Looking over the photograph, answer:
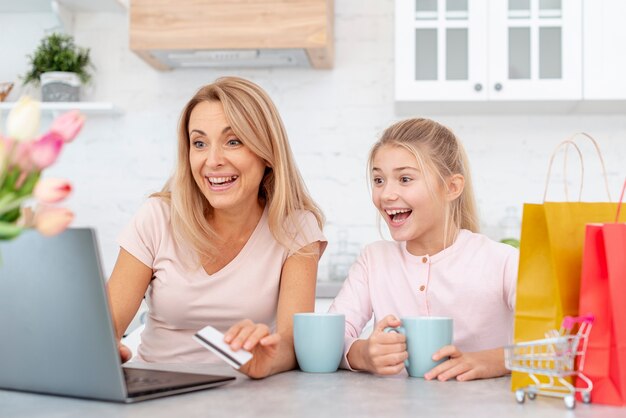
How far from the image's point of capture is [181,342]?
1.81 meters

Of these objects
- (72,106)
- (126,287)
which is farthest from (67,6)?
(126,287)

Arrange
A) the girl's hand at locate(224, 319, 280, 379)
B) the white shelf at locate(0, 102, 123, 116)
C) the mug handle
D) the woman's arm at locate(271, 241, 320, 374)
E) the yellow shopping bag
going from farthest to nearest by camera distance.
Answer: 1. the white shelf at locate(0, 102, 123, 116)
2. the woman's arm at locate(271, 241, 320, 374)
3. the mug handle
4. the girl's hand at locate(224, 319, 280, 379)
5. the yellow shopping bag

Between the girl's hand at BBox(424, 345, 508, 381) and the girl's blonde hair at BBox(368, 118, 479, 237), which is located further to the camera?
the girl's blonde hair at BBox(368, 118, 479, 237)

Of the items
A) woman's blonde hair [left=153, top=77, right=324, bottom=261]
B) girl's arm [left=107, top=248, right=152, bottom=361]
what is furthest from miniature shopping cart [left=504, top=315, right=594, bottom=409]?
girl's arm [left=107, top=248, right=152, bottom=361]

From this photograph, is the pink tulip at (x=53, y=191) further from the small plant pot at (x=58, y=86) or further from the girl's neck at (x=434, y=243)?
the small plant pot at (x=58, y=86)

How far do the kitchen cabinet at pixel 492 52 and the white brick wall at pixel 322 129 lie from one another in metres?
0.35

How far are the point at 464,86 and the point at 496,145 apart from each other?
1.47 feet

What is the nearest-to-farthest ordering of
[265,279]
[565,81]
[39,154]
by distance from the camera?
[39,154] → [265,279] → [565,81]

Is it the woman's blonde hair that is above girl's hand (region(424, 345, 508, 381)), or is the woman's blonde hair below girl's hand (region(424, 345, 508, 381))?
above

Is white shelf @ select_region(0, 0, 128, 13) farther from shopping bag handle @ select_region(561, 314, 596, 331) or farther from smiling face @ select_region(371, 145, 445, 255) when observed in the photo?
shopping bag handle @ select_region(561, 314, 596, 331)

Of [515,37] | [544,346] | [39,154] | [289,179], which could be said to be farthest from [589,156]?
[39,154]

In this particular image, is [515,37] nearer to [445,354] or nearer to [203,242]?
[203,242]

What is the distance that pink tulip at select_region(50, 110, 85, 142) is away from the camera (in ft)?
2.33

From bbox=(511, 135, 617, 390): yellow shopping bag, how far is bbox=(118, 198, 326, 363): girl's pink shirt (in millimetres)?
726
